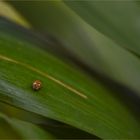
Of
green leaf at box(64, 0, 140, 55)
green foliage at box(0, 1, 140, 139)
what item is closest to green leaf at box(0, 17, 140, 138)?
green foliage at box(0, 1, 140, 139)

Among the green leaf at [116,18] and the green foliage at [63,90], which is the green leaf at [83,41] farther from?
the green leaf at [116,18]

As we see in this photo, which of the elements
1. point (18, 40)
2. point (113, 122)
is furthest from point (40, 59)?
point (113, 122)

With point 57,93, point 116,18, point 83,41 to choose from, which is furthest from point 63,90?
point 83,41

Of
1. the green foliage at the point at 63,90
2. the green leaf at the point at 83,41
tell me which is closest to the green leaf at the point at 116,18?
the green foliage at the point at 63,90

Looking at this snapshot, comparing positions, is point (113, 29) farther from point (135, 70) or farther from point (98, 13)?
point (135, 70)

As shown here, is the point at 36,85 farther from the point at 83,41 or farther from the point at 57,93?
the point at 83,41

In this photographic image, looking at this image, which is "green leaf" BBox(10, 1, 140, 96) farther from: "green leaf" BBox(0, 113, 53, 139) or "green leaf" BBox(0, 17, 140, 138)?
"green leaf" BBox(0, 113, 53, 139)
